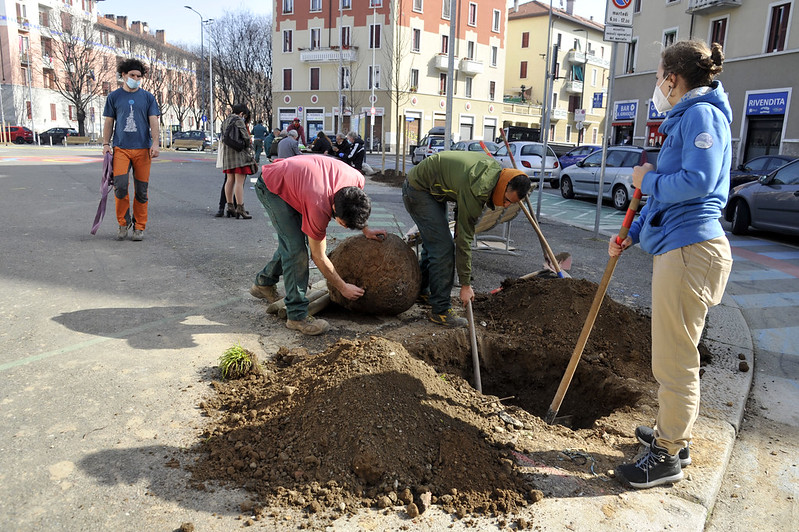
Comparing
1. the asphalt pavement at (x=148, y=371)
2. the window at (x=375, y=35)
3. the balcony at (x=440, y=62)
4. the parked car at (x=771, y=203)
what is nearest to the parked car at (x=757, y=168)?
the parked car at (x=771, y=203)

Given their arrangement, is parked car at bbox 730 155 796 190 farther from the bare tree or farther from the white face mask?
the bare tree

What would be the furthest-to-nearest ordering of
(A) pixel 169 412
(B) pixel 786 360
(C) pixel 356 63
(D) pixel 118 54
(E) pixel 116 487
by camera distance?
(D) pixel 118 54, (C) pixel 356 63, (B) pixel 786 360, (A) pixel 169 412, (E) pixel 116 487

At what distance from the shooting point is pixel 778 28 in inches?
1008

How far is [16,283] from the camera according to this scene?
230 inches

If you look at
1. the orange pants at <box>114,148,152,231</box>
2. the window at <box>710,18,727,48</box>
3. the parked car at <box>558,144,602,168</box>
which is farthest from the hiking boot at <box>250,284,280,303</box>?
the window at <box>710,18,727,48</box>

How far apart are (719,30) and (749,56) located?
271 cm

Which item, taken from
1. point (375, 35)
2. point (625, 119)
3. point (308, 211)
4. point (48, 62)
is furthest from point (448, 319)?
point (48, 62)

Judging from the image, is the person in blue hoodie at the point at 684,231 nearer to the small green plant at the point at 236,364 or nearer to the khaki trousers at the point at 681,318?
the khaki trousers at the point at 681,318

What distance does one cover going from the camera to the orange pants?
7551mm

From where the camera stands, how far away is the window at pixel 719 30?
28.1 m

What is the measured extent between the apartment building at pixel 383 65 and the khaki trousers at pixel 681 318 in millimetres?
46741

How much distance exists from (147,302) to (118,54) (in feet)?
211

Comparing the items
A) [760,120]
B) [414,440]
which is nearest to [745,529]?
[414,440]

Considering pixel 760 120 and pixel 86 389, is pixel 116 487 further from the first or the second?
pixel 760 120
